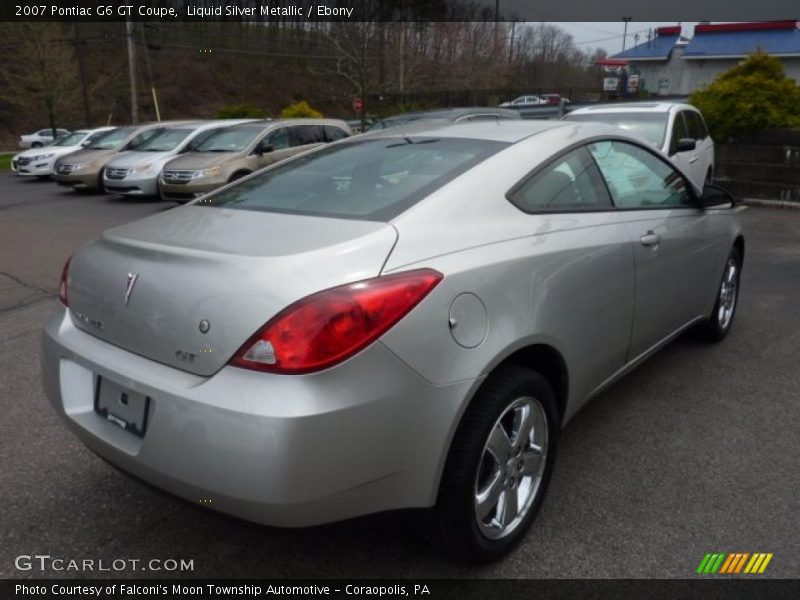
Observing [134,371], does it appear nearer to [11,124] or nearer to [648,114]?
[648,114]

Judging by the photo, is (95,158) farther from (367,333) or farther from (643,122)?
(367,333)

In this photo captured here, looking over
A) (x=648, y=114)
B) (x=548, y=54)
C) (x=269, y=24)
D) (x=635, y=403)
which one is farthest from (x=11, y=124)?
(x=635, y=403)

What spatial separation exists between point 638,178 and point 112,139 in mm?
16222

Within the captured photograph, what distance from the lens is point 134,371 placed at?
2.11 m

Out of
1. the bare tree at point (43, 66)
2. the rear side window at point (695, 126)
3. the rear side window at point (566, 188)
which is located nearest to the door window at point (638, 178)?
the rear side window at point (566, 188)

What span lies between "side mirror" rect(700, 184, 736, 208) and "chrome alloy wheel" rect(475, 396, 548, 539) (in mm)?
2031

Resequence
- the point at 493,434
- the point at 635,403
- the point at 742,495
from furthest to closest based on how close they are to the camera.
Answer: the point at 635,403 < the point at 742,495 < the point at 493,434

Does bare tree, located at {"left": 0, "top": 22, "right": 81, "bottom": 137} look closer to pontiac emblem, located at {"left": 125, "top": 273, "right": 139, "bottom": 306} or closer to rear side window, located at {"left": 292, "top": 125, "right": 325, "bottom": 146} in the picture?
rear side window, located at {"left": 292, "top": 125, "right": 325, "bottom": 146}

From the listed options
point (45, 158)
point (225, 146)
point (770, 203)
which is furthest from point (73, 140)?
point (770, 203)

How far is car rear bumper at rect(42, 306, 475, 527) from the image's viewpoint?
1.84 meters

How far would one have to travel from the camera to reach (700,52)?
4462 centimetres

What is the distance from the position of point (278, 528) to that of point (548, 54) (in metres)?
71.2

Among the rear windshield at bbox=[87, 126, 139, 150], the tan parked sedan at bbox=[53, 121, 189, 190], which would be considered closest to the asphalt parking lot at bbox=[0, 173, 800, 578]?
the tan parked sedan at bbox=[53, 121, 189, 190]

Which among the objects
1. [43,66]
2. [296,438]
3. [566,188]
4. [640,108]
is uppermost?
[43,66]
